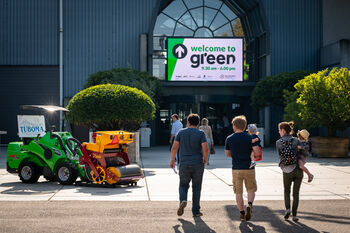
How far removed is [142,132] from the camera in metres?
27.9

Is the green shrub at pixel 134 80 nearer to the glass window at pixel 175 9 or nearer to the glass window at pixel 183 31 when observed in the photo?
the glass window at pixel 183 31

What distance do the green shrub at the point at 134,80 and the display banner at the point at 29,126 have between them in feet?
37.1

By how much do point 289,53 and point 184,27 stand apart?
6.69 meters

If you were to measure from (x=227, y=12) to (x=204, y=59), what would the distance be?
4.37 meters

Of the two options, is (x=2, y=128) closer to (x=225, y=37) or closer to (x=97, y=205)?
(x=225, y=37)

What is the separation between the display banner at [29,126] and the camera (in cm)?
1304

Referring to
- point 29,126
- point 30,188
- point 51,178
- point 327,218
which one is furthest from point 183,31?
point 327,218

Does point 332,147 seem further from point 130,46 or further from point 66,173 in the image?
point 130,46

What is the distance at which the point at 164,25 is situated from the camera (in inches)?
1184

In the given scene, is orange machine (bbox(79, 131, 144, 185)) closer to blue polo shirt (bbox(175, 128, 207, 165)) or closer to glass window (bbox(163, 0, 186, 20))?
blue polo shirt (bbox(175, 128, 207, 165))

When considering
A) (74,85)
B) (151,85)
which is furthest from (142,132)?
(74,85)

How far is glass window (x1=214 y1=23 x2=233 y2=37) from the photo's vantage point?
99.1 ft

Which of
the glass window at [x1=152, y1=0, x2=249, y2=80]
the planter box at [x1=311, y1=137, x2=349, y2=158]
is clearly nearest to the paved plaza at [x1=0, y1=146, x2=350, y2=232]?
the planter box at [x1=311, y1=137, x2=349, y2=158]

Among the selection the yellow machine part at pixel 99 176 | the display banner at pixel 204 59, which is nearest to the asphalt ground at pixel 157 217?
the yellow machine part at pixel 99 176
